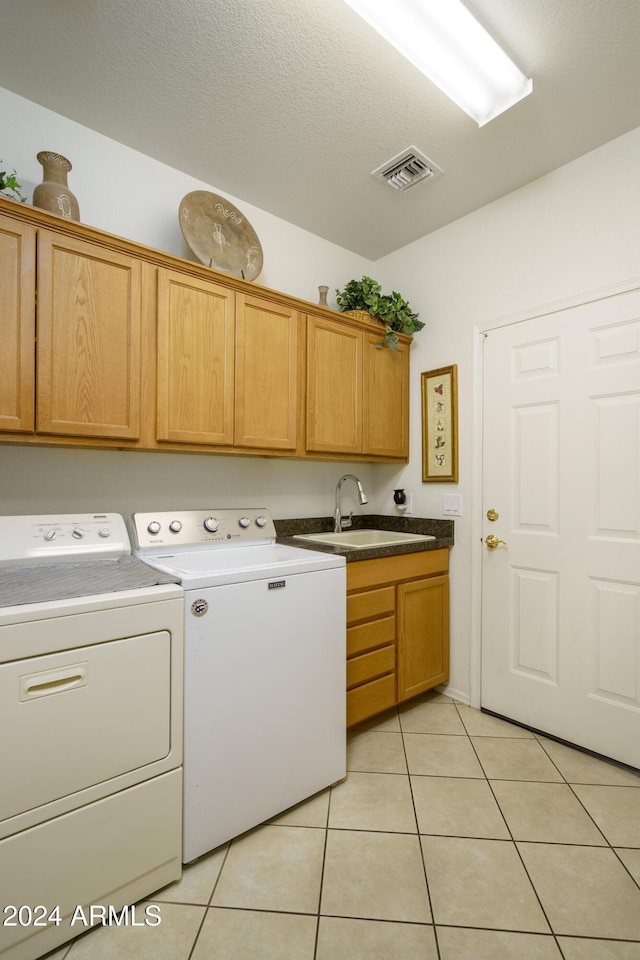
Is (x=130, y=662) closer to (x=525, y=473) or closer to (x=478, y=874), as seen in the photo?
(x=478, y=874)

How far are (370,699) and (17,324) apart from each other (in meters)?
2.07

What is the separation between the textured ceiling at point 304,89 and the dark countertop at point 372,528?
1.75 m

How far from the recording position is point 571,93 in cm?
166

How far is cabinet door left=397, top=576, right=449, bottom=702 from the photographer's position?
223 cm

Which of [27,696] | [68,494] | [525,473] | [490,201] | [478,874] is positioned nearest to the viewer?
[27,696]

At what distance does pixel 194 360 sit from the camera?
1827 mm

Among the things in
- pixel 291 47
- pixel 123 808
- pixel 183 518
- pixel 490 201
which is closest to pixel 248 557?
pixel 183 518

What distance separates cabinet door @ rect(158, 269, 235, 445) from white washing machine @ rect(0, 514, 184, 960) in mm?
693

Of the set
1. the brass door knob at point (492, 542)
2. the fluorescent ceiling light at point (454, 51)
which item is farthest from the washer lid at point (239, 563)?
the fluorescent ceiling light at point (454, 51)

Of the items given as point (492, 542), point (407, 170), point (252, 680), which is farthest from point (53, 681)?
point (407, 170)

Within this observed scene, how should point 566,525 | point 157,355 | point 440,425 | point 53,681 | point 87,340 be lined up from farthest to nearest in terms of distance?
1. point 440,425
2. point 566,525
3. point 157,355
4. point 87,340
5. point 53,681

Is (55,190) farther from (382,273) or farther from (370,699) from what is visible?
(370,699)

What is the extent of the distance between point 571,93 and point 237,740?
263 cm

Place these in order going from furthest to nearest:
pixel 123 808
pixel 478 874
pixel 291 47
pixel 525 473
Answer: pixel 525 473 → pixel 291 47 → pixel 478 874 → pixel 123 808
